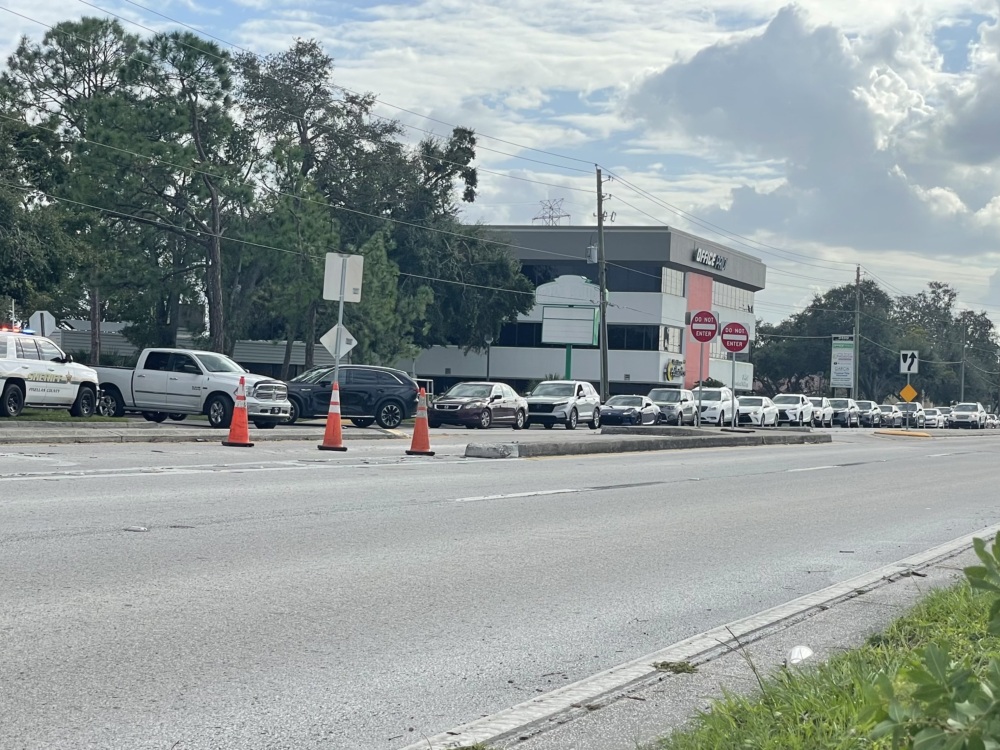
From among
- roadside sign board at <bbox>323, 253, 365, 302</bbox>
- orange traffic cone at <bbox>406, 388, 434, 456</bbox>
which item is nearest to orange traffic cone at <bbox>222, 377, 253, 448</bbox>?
orange traffic cone at <bbox>406, 388, 434, 456</bbox>

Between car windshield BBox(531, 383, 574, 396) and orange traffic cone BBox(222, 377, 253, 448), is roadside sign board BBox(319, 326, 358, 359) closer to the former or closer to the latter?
orange traffic cone BBox(222, 377, 253, 448)

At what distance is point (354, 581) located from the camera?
8.16m

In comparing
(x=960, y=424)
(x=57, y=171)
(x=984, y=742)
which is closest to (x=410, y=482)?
(x=984, y=742)

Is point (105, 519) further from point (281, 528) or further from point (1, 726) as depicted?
point (1, 726)

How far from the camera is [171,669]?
18.6ft

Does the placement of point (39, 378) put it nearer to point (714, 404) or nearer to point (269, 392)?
point (269, 392)

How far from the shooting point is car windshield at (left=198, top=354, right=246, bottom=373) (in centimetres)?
2778

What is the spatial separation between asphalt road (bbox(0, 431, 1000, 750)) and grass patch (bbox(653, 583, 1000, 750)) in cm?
102

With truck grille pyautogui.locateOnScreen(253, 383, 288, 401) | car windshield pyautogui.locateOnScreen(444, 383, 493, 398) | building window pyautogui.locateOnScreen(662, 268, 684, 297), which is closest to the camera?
truck grille pyautogui.locateOnScreen(253, 383, 288, 401)

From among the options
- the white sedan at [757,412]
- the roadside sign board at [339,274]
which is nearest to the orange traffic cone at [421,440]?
the roadside sign board at [339,274]

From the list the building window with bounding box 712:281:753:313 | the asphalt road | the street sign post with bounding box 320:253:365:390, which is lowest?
the asphalt road

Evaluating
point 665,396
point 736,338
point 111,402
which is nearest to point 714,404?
point 665,396

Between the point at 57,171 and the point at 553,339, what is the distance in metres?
43.0

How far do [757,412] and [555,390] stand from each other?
57.3 feet
